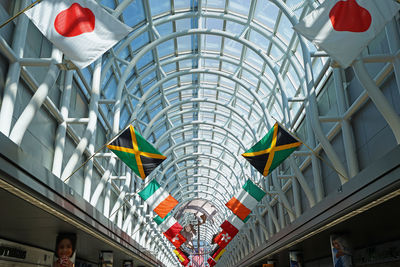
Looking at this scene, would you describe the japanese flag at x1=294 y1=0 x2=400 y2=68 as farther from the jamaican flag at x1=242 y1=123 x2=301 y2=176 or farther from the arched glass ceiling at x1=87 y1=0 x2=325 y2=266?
the arched glass ceiling at x1=87 y1=0 x2=325 y2=266

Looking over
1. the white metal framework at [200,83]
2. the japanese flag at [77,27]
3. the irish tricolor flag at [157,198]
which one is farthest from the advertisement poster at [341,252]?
the irish tricolor flag at [157,198]

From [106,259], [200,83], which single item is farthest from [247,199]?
[200,83]

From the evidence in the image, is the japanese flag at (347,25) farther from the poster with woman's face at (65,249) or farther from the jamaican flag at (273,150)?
the poster with woman's face at (65,249)

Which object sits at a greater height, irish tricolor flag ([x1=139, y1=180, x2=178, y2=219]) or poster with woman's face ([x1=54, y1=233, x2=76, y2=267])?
irish tricolor flag ([x1=139, y1=180, x2=178, y2=219])

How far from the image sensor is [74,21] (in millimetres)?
8180

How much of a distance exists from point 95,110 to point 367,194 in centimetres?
991

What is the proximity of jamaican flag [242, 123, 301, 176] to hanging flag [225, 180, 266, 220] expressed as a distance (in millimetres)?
8525

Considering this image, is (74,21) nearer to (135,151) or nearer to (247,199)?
(135,151)

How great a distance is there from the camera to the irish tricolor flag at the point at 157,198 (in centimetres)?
2197

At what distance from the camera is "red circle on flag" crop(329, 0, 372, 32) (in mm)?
7996

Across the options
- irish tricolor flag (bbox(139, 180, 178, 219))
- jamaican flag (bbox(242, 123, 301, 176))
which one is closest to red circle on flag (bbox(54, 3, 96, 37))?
jamaican flag (bbox(242, 123, 301, 176))

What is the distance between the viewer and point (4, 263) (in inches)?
486

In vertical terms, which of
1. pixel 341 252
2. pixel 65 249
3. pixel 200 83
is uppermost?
pixel 200 83

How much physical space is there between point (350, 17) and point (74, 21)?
5.53 meters
